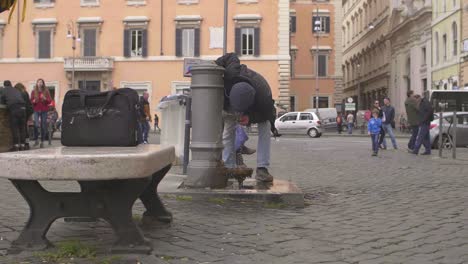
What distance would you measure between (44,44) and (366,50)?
36.6 m

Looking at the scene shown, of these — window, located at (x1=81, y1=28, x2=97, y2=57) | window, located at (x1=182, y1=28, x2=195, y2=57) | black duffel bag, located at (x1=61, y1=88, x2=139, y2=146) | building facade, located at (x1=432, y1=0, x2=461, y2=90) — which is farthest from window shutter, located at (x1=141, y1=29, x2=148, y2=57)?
black duffel bag, located at (x1=61, y1=88, x2=139, y2=146)

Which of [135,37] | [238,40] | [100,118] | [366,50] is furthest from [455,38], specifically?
[100,118]

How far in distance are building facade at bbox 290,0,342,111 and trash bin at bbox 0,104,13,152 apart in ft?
188

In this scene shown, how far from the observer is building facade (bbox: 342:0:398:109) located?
61781 millimetres

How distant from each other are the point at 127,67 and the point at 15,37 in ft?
30.6

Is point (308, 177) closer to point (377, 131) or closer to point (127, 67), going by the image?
A: point (377, 131)

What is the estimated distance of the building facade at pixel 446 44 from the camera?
42.0 m

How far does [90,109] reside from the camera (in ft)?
16.3

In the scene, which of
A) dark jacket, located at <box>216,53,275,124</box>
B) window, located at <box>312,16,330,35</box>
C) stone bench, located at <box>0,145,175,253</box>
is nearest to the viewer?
stone bench, located at <box>0,145,175,253</box>

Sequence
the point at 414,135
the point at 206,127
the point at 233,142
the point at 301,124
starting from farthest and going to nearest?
the point at 301,124 < the point at 414,135 < the point at 233,142 < the point at 206,127

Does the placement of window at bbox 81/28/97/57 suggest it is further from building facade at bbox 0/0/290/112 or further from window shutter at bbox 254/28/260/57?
window shutter at bbox 254/28/260/57

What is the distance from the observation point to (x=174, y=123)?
12516 millimetres

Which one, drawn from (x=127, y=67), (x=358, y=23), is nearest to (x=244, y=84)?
(x=127, y=67)

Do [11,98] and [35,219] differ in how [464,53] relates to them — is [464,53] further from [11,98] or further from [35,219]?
[35,219]
